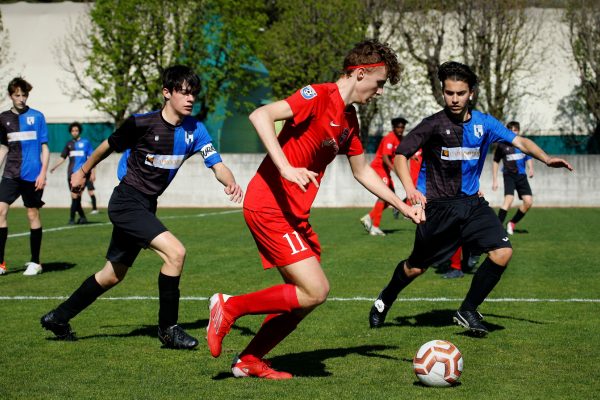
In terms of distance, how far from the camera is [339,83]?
5477 millimetres

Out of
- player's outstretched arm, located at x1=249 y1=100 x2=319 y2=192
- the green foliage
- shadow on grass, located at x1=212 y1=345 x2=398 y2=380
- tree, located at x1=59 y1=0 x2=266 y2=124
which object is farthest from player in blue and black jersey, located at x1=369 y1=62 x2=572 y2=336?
tree, located at x1=59 y1=0 x2=266 y2=124

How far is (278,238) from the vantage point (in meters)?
5.37

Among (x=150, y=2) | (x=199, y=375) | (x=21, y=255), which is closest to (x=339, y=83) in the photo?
(x=199, y=375)

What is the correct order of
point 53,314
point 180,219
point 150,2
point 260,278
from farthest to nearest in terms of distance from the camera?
point 150,2
point 180,219
point 260,278
point 53,314

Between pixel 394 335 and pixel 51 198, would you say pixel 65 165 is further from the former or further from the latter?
pixel 394 335

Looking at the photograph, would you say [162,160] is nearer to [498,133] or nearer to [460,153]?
[460,153]

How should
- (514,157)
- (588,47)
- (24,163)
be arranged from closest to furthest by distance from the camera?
(24,163) → (514,157) → (588,47)

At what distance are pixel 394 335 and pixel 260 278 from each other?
3.91 m

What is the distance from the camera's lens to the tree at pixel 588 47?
33938 mm

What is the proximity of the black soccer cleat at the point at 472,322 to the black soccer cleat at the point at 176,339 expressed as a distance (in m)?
2.20

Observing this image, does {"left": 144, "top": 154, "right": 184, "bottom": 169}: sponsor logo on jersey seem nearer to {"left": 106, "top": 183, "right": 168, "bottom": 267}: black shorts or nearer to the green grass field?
{"left": 106, "top": 183, "right": 168, "bottom": 267}: black shorts

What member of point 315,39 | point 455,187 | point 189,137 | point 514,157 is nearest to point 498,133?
point 455,187

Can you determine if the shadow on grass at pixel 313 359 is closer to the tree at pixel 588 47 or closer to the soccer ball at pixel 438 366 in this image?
the soccer ball at pixel 438 366

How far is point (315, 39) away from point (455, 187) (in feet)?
97.6
